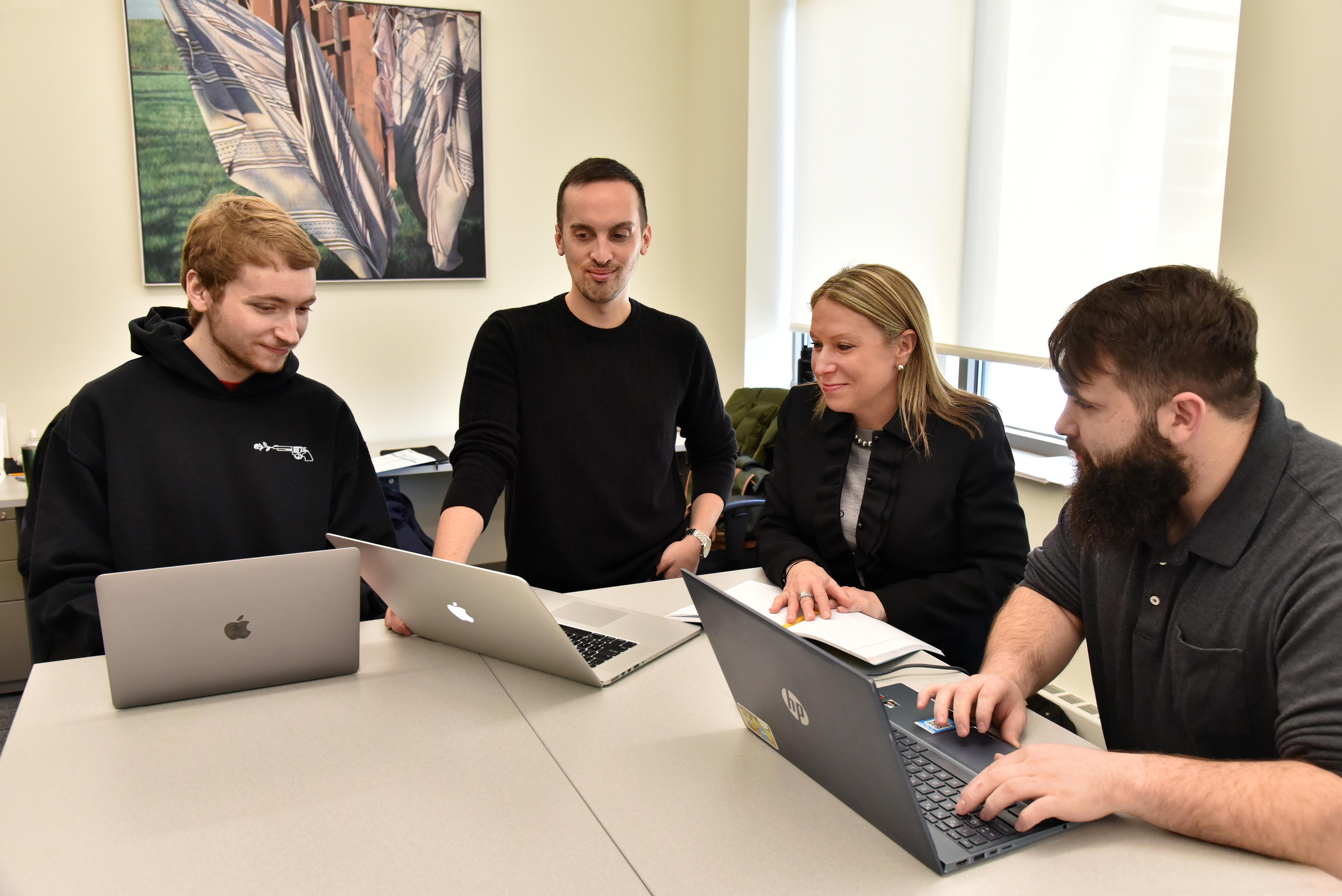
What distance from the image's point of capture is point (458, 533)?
6.16 ft

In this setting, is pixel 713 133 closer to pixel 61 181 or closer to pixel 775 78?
pixel 775 78

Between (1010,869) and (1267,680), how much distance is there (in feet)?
1.53

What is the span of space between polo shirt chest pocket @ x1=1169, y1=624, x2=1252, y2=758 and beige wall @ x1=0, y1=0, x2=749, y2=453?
10.7 feet

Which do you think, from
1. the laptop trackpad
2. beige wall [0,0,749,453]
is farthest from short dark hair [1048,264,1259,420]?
beige wall [0,0,749,453]

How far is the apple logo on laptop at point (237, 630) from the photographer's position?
4.65ft

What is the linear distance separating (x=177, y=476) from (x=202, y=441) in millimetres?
76

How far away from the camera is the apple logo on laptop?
142 cm

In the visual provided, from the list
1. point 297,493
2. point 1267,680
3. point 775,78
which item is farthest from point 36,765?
point 775,78

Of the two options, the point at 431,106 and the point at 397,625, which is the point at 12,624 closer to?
the point at 397,625

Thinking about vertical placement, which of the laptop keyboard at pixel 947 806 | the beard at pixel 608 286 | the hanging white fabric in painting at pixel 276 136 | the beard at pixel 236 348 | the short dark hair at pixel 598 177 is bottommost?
the laptop keyboard at pixel 947 806

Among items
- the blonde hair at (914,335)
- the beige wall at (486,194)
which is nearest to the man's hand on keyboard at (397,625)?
the blonde hair at (914,335)

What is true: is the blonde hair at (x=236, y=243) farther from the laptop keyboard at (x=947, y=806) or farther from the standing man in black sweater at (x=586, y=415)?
the laptop keyboard at (x=947, y=806)

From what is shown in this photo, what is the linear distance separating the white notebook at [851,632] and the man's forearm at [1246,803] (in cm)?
47

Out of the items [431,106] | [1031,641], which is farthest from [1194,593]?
[431,106]
